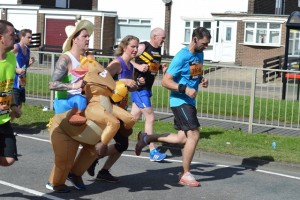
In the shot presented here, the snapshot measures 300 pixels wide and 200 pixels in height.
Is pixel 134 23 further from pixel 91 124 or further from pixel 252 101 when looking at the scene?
pixel 91 124

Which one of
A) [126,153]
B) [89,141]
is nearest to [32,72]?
[126,153]

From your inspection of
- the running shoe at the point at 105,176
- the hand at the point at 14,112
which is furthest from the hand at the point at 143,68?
the hand at the point at 14,112

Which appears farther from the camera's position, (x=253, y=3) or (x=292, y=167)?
(x=253, y=3)

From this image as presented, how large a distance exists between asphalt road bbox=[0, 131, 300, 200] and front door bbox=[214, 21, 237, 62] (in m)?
34.4

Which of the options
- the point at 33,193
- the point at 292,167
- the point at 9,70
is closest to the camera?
the point at 9,70

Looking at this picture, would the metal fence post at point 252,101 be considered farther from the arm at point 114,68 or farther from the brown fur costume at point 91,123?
the brown fur costume at point 91,123

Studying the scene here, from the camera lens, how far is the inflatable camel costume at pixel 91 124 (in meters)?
8.02

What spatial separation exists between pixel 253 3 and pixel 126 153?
3493 centimetres

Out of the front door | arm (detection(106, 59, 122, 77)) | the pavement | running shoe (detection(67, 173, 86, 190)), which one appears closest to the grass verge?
the pavement

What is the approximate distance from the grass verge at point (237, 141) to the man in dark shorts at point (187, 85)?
7.83 feet

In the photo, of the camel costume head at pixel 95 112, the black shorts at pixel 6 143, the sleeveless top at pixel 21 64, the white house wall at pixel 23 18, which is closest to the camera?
the black shorts at pixel 6 143

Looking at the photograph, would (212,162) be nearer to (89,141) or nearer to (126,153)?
(126,153)

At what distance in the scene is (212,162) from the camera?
11.5m

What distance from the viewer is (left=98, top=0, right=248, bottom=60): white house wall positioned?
46375mm
